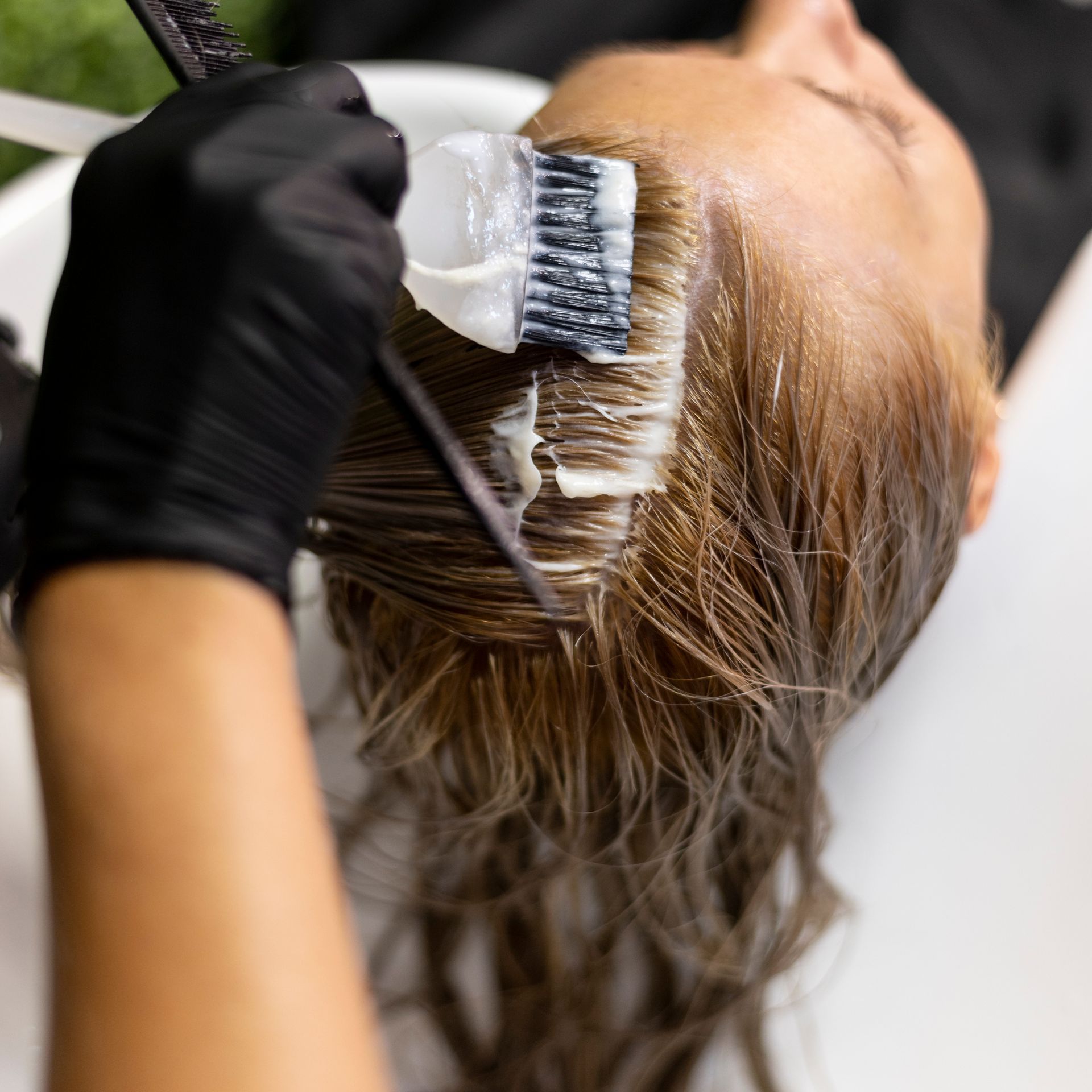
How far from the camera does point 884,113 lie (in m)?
0.60

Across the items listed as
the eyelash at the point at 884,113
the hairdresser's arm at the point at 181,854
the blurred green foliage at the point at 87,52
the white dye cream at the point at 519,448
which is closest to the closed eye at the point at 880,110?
the eyelash at the point at 884,113

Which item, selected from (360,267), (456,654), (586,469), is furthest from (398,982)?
(360,267)

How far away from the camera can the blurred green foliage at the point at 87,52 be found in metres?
0.87

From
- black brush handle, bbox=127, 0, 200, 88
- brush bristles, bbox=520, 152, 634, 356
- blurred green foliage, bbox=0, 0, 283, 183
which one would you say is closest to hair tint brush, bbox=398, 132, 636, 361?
brush bristles, bbox=520, 152, 634, 356

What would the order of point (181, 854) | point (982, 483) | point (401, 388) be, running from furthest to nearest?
1. point (982, 483)
2. point (401, 388)
3. point (181, 854)

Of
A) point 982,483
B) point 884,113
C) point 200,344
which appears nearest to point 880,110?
point 884,113

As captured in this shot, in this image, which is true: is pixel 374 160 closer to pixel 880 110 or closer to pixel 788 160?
pixel 788 160

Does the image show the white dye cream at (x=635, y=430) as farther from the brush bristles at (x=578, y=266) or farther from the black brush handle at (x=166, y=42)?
the black brush handle at (x=166, y=42)

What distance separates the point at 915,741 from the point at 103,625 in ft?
2.07

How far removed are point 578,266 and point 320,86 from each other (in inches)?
5.3

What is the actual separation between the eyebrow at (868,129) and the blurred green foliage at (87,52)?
0.65 m

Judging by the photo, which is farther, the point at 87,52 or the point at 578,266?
the point at 87,52

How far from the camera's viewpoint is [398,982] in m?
0.74

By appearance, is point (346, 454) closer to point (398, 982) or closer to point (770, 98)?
point (770, 98)
